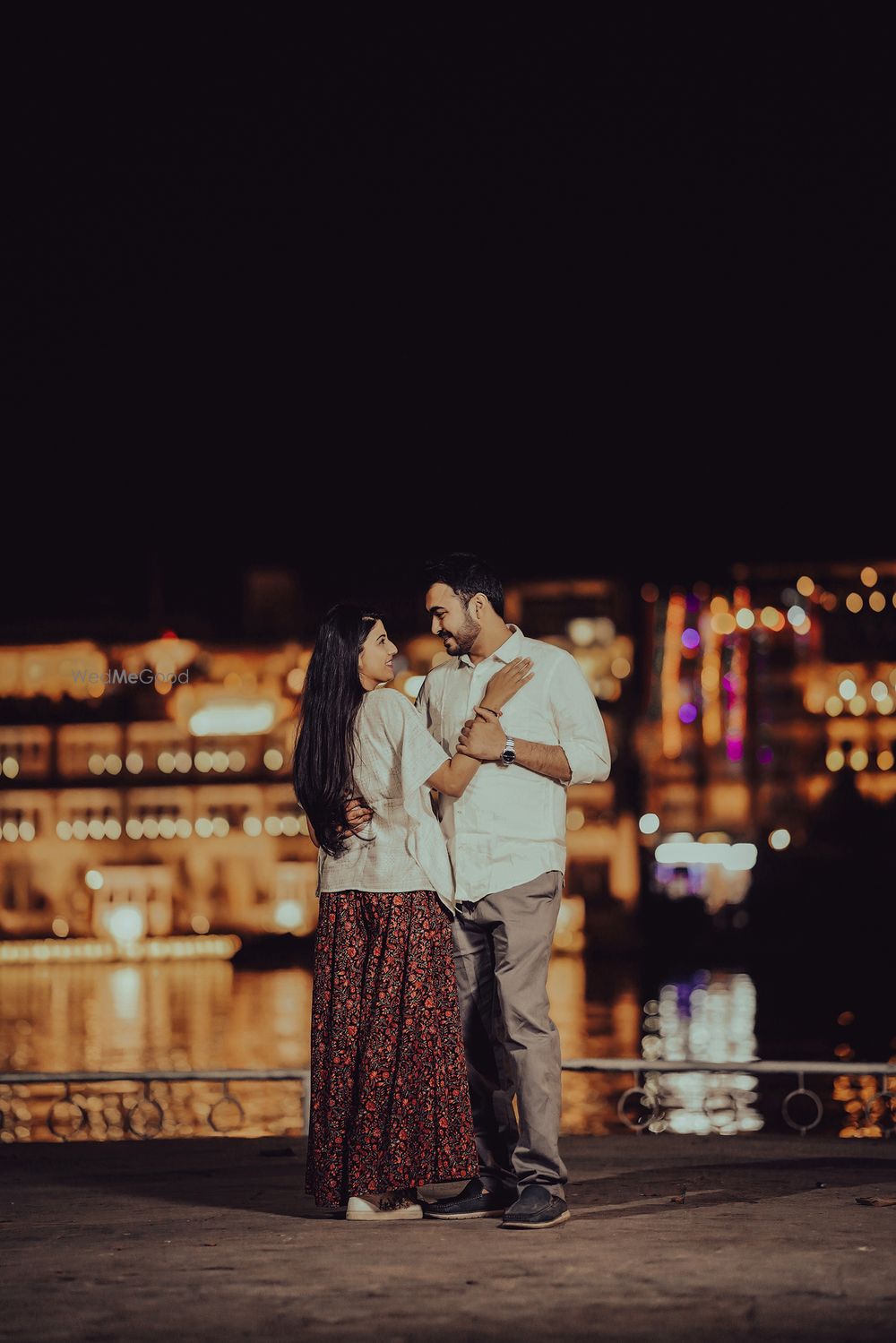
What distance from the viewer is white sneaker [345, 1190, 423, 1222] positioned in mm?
5629

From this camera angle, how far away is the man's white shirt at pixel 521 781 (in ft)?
19.0

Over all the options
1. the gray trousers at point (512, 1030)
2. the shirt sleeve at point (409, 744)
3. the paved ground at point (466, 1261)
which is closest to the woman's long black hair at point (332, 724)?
the shirt sleeve at point (409, 744)

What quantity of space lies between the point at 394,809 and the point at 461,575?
69 cm

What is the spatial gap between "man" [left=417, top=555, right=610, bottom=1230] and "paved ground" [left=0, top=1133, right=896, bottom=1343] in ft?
1.16

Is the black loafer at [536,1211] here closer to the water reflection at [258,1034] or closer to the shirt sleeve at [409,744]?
the shirt sleeve at [409,744]

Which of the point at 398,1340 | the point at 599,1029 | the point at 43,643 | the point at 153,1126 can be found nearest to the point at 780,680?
the point at 43,643

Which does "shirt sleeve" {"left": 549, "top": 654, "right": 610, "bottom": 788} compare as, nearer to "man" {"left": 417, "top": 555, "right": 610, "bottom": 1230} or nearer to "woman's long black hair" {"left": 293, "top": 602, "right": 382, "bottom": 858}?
"man" {"left": 417, "top": 555, "right": 610, "bottom": 1230}

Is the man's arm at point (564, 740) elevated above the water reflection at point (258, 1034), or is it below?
above

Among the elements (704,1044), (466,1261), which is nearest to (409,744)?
(466,1261)

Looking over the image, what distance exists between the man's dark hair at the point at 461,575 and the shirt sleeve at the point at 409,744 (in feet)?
1.15

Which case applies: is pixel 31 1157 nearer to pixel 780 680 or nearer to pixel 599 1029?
pixel 599 1029

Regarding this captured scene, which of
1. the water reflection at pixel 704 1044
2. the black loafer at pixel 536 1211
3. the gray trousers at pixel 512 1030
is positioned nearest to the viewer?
the black loafer at pixel 536 1211

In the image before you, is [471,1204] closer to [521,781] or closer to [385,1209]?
[385,1209]

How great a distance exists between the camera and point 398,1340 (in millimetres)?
3955
